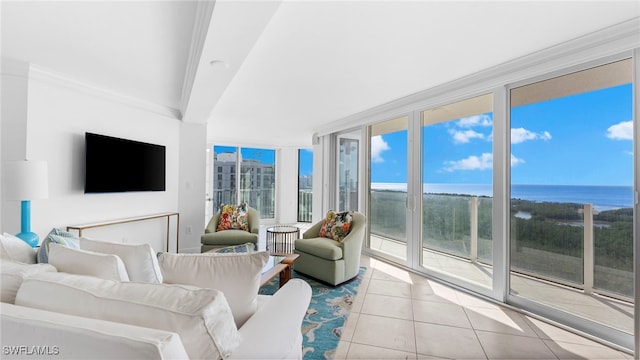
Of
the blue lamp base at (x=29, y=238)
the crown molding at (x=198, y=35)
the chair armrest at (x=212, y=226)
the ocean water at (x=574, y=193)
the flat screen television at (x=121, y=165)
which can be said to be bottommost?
the chair armrest at (x=212, y=226)

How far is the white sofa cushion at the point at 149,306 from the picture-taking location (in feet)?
2.73

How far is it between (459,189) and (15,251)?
385 centimetres

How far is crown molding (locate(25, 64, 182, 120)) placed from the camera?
9.25ft

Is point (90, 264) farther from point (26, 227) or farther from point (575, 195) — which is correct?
point (575, 195)

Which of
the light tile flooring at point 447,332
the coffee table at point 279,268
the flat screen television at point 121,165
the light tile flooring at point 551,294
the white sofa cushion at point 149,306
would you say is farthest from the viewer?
the flat screen television at point 121,165

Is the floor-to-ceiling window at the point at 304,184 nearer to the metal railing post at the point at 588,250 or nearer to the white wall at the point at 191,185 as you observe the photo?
the white wall at the point at 191,185

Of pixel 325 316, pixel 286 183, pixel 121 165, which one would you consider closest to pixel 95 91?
pixel 121 165

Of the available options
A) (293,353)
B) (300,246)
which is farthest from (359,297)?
(293,353)

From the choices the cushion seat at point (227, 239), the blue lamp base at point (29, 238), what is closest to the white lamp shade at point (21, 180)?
the blue lamp base at point (29, 238)

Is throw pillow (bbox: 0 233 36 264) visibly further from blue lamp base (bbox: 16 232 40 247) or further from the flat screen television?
the flat screen television

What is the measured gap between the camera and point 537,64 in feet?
8.06

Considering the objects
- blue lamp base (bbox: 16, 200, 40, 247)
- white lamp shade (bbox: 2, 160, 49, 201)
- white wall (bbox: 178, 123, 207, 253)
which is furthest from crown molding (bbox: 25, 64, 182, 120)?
blue lamp base (bbox: 16, 200, 40, 247)

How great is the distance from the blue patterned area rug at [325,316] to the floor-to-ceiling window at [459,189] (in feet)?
3.83

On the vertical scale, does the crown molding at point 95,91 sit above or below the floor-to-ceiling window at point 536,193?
above
